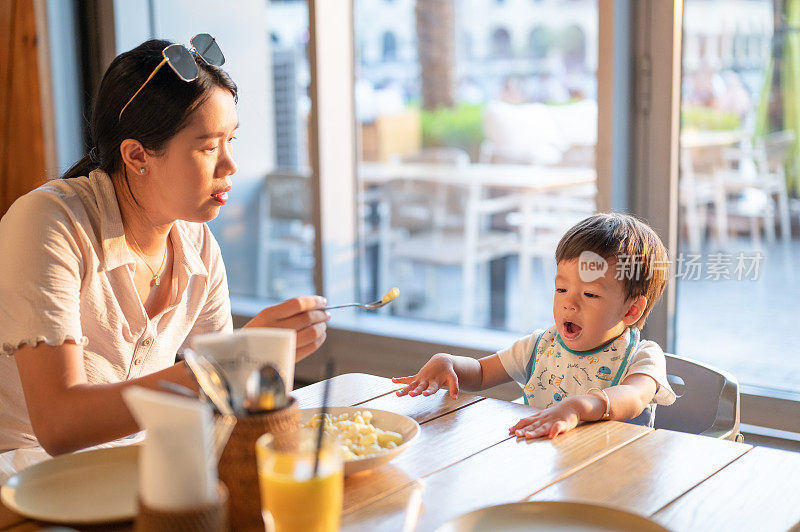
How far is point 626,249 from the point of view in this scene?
1.66 m

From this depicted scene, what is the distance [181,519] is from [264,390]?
0.66ft

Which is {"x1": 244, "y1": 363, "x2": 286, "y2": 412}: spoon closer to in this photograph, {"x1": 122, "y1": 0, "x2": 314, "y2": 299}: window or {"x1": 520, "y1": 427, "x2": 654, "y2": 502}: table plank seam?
{"x1": 520, "y1": 427, "x2": 654, "y2": 502}: table plank seam

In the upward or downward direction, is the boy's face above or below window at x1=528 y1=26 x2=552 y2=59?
below

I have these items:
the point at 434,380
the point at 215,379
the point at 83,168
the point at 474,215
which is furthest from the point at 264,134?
the point at 215,379

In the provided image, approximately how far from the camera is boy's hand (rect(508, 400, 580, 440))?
4.21ft

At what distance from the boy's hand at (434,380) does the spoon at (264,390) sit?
562 millimetres

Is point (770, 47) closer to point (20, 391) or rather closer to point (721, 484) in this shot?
point (721, 484)

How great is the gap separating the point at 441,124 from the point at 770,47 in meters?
1.14

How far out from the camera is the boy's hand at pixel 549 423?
4.21ft

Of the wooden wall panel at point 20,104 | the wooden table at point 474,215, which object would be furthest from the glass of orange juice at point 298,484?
the wooden wall panel at point 20,104

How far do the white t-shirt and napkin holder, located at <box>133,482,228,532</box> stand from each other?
0.96m

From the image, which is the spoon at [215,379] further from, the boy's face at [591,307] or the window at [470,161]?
the window at [470,161]

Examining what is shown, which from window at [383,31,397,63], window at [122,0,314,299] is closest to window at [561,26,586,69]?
window at [383,31,397,63]

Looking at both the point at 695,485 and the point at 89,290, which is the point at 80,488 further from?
the point at 695,485
